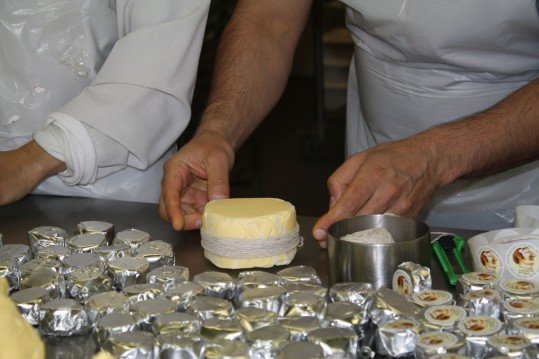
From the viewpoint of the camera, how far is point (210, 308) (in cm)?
112

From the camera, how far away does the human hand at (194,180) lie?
1.52 meters

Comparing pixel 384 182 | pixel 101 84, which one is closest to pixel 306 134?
pixel 101 84

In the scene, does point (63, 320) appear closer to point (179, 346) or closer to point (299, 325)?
point (179, 346)

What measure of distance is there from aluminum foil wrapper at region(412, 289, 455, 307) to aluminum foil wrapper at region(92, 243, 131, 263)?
0.47 meters

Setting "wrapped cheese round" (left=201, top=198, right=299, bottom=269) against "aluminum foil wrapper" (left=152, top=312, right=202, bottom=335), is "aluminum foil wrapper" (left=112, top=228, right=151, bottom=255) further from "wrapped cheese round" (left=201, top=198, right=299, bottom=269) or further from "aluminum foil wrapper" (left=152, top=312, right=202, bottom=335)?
"aluminum foil wrapper" (left=152, top=312, right=202, bottom=335)

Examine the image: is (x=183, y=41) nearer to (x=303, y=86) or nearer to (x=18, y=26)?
(x=18, y=26)

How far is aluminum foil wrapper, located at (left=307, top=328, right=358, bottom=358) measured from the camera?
39.9 inches

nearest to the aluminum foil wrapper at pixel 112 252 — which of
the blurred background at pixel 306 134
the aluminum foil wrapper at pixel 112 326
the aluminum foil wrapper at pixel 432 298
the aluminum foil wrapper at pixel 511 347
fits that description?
the aluminum foil wrapper at pixel 112 326

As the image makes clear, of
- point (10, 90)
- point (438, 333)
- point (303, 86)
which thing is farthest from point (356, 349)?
point (303, 86)

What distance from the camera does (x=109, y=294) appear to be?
1188 millimetres

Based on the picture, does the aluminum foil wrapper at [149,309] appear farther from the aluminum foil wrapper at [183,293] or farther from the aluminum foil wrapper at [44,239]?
the aluminum foil wrapper at [44,239]

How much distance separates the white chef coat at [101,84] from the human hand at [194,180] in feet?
0.53

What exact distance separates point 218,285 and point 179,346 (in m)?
0.20

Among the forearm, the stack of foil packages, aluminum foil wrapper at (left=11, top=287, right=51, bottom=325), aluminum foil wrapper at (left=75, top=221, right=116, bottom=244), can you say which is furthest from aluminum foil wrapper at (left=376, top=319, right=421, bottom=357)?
the forearm
